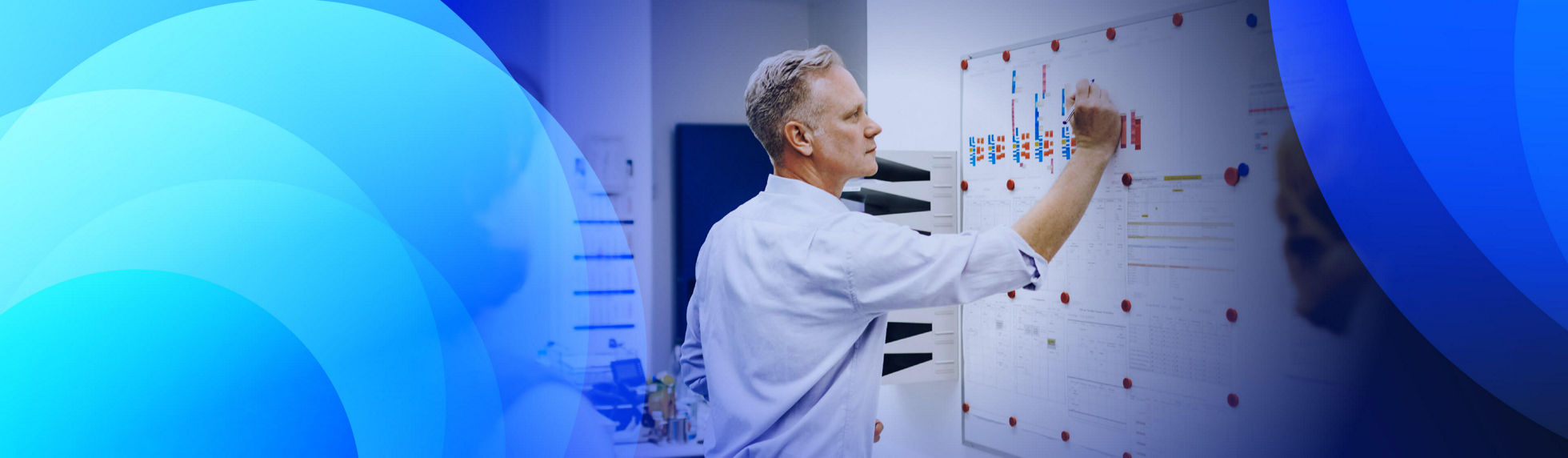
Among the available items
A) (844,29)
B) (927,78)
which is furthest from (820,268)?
(844,29)

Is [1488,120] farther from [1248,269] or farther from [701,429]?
[701,429]

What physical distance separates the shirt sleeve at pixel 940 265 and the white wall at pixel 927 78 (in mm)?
1038

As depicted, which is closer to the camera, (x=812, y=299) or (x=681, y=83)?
(x=812, y=299)

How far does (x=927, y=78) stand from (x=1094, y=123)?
1080mm

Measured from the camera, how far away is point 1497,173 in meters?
1.09

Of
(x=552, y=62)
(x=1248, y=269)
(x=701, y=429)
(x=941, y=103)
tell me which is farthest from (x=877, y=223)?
(x=552, y=62)

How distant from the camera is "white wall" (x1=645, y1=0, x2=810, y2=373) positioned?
333 centimetres

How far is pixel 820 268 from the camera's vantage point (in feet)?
3.71

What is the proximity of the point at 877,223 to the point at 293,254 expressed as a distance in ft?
6.09

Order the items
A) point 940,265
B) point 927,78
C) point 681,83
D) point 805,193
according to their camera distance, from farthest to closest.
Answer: point 681,83
point 927,78
point 805,193
point 940,265

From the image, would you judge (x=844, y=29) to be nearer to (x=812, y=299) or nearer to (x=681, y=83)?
(x=681, y=83)

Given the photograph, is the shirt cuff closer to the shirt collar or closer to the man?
the man

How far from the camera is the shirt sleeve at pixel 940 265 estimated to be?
3.46 ft
